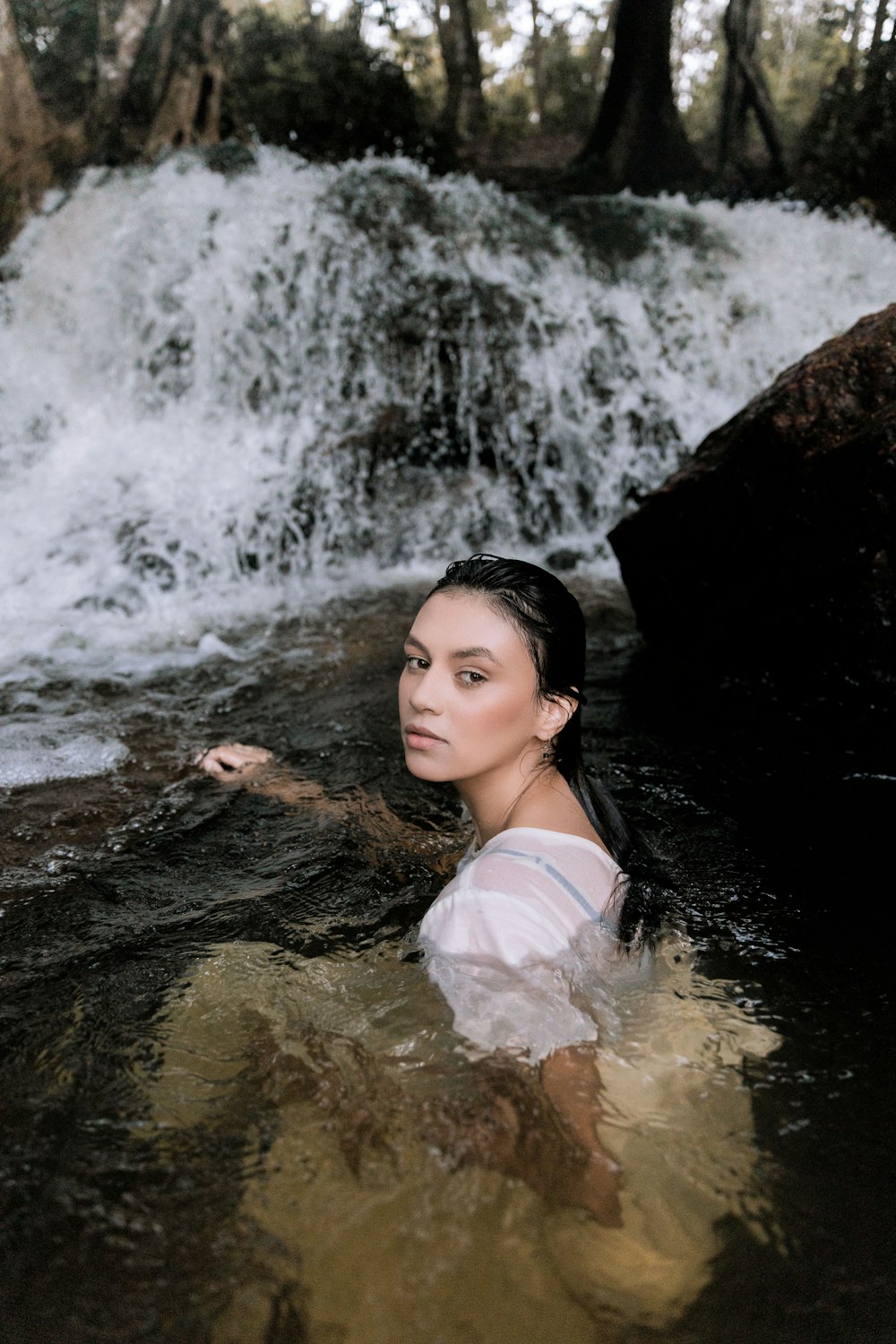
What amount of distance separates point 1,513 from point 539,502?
13.2 feet

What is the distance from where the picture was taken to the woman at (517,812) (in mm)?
2059

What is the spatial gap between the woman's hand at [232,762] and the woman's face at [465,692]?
5.31 ft

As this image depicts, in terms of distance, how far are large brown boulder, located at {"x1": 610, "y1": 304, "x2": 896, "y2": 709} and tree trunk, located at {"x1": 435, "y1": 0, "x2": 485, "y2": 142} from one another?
1182 centimetres

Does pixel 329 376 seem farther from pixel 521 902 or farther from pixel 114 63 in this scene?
pixel 521 902

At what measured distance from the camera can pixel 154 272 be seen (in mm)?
8820

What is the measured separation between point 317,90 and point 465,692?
43.3 ft

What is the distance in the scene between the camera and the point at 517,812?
93.7 inches

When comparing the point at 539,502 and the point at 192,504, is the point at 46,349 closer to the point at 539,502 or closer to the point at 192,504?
the point at 192,504

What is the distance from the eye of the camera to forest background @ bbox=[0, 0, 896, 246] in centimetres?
1196

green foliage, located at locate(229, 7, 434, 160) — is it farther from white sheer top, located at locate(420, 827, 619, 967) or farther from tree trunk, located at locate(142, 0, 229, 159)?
white sheer top, located at locate(420, 827, 619, 967)

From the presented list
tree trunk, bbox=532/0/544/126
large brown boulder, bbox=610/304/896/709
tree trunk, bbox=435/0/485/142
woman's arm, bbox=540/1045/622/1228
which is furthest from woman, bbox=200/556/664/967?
tree trunk, bbox=532/0/544/126

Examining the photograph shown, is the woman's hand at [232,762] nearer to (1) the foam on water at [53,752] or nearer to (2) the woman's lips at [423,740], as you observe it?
(1) the foam on water at [53,752]

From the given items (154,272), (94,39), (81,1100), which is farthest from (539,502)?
(94,39)

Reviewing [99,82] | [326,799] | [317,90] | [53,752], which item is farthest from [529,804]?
[317,90]
